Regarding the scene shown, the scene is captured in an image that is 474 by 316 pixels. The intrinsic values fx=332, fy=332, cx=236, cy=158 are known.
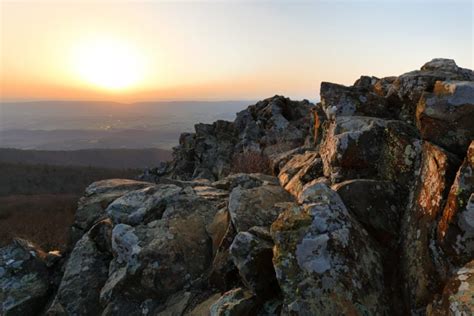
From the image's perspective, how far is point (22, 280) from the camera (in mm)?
10742

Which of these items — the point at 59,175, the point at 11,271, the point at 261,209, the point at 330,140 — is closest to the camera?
the point at 261,209

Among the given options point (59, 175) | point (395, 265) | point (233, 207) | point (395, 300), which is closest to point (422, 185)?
point (395, 265)

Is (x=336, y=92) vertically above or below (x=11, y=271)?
above

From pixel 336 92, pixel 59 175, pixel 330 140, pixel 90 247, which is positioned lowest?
pixel 59 175

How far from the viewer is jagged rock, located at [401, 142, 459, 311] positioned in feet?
19.5

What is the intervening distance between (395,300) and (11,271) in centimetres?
1138

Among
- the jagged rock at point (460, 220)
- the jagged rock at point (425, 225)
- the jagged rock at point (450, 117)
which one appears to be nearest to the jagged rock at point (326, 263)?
the jagged rock at point (425, 225)

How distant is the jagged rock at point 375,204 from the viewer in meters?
7.27

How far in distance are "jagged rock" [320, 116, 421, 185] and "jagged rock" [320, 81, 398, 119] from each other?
1665mm

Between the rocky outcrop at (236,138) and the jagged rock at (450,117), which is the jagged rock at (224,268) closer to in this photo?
the jagged rock at (450,117)

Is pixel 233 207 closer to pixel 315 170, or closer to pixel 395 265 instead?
pixel 315 170

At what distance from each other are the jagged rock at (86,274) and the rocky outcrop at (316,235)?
37 mm

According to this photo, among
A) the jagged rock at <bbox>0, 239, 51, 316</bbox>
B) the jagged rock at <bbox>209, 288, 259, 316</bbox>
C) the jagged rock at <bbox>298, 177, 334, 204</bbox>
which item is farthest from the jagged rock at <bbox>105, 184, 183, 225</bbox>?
the jagged rock at <bbox>298, 177, 334, 204</bbox>

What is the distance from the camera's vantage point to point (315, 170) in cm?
1036
